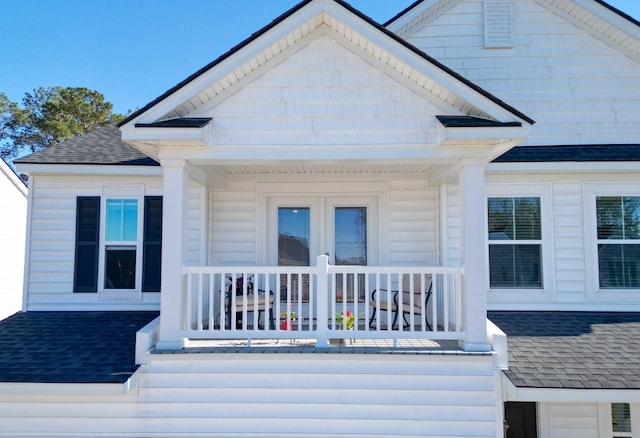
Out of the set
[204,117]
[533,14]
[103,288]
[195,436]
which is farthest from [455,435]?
[533,14]

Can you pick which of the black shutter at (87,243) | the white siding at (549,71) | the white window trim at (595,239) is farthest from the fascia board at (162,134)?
the white window trim at (595,239)

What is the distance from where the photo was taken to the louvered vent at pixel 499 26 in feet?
23.5

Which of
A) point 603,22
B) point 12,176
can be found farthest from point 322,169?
point 12,176

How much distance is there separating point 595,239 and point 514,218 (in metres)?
1.20

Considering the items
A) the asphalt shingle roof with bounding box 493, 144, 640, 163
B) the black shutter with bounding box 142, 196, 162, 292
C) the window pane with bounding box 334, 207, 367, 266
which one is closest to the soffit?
the asphalt shingle roof with bounding box 493, 144, 640, 163

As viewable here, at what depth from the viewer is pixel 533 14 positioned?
23.6ft

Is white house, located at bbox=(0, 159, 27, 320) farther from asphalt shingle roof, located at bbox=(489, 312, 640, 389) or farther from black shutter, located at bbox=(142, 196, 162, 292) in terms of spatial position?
asphalt shingle roof, located at bbox=(489, 312, 640, 389)

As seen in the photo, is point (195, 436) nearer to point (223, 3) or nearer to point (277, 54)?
point (277, 54)

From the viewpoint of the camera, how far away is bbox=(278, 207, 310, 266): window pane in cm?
668

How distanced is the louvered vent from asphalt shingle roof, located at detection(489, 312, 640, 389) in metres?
4.55

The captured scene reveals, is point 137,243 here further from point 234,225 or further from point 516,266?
point 516,266

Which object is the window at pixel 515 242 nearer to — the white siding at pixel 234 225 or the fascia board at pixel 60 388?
the white siding at pixel 234 225

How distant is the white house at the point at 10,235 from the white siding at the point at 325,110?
1045cm

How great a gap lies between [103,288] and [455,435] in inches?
208
